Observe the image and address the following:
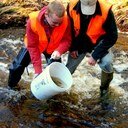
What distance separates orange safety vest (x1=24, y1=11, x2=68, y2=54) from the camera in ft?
14.8

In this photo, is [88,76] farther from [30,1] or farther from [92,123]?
[30,1]

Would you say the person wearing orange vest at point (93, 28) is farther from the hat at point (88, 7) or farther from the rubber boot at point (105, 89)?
the rubber boot at point (105, 89)

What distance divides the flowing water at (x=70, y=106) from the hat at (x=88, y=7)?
56.2 inches

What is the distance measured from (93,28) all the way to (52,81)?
3.08ft

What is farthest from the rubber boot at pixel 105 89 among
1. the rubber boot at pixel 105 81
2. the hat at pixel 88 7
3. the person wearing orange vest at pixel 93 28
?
the hat at pixel 88 7

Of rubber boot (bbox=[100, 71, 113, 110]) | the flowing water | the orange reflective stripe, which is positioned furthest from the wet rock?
the orange reflective stripe

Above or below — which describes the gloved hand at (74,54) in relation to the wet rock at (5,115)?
above

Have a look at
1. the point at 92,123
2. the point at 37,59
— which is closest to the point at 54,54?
the point at 37,59

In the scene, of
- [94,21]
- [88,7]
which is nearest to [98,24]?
[94,21]

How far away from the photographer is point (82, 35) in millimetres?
4777

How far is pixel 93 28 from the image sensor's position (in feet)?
15.3

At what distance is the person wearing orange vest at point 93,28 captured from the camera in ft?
14.9

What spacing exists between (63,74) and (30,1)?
18.6ft

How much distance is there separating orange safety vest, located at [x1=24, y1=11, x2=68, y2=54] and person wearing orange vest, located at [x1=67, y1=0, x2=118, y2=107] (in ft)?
0.61
